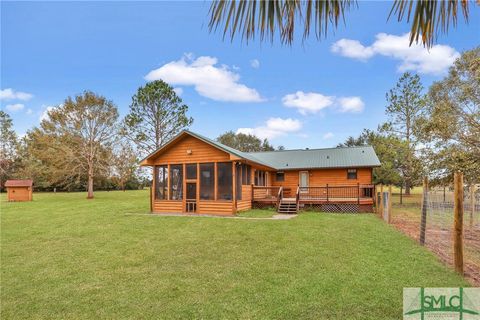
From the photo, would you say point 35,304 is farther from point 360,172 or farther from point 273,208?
point 360,172

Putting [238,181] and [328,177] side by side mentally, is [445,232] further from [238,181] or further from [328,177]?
[328,177]

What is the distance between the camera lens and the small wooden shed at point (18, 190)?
2368 cm

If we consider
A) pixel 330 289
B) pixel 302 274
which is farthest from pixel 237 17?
pixel 302 274

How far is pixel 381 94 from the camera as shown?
88.8 feet

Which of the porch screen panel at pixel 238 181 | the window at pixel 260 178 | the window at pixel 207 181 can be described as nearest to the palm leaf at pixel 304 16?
the porch screen panel at pixel 238 181

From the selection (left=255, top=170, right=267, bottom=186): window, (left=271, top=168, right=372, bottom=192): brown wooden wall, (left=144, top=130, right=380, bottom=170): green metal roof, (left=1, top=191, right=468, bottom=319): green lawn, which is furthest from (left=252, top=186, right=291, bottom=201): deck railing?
(left=1, top=191, right=468, bottom=319): green lawn

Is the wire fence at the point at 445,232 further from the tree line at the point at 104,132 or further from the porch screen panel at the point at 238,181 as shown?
the tree line at the point at 104,132

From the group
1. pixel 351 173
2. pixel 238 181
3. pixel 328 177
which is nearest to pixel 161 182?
pixel 238 181

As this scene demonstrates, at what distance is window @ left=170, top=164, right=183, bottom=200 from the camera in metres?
15.5

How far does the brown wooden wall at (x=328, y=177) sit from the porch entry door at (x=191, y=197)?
26.0 feet

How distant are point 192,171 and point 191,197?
132cm

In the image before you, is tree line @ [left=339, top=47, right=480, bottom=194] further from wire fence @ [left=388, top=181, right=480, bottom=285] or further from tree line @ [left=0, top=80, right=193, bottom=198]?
tree line @ [left=0, top=80, right=193, bottom=198]

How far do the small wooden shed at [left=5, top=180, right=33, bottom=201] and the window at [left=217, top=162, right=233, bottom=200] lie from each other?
18.5 metres

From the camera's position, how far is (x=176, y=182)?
1564 cm
